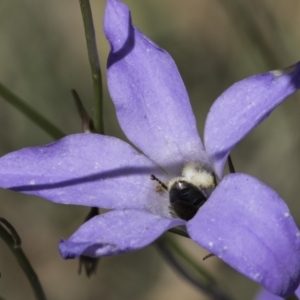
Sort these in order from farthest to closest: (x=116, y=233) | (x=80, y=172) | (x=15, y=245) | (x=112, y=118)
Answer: (x=112, y=118)
(x=15, y=245)
(x=80, y=172)
(x=116, y=233)

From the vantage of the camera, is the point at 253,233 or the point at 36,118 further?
the point at 36,118

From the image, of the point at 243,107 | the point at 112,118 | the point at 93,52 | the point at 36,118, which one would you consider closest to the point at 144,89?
the point at 93,52

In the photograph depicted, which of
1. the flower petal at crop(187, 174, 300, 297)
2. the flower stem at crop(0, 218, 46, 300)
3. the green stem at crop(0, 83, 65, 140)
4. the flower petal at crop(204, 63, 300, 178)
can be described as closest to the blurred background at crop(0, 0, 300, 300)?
the green stem at crop(0, 83, 65, 140)

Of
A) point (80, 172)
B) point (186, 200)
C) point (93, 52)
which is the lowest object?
point (186, 200)

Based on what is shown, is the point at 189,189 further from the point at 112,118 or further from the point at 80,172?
the point at 112,118

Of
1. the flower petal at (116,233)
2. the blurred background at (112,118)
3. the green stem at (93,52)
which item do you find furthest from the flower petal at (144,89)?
the blurred background at (112,118)

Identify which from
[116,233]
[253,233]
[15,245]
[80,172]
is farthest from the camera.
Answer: [15,245]
